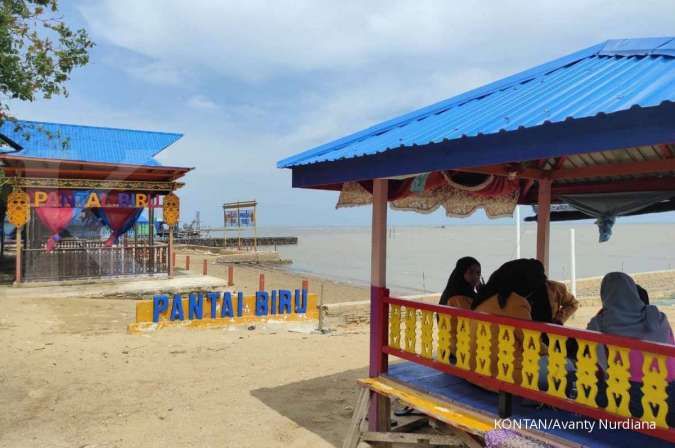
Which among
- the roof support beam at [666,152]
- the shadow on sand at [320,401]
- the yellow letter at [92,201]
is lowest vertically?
the shadow on sand at [320,401]

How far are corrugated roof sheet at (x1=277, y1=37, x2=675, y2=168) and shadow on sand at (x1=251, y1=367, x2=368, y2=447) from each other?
105 inches

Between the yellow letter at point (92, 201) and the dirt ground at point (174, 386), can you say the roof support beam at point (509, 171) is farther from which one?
the yellow letter at point (92, 201)

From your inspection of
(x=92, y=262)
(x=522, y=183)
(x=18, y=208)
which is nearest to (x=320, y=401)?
(x=522, y=183)

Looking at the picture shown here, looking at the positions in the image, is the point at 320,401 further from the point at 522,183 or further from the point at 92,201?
the point at 92,201

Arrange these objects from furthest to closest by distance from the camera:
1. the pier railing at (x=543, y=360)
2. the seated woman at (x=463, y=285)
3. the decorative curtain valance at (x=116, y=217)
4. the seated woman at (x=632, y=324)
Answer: the decorative curtain valance at (x=116, y=217) < the seated woman at (x=463, y=285) < the seated woman at (x=632, y=324) < the pier railing at (x=543, y=360)

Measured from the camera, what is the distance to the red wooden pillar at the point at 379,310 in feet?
A: 15.2

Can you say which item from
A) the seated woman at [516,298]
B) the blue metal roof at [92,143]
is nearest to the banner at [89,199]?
the blue metal roof at [92,143]

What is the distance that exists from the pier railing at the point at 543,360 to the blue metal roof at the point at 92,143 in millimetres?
13514

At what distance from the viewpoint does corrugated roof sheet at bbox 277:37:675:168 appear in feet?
8.93

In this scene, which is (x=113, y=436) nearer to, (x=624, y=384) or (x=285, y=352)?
(x=285, y=352)

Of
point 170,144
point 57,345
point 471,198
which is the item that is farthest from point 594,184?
point 170,144

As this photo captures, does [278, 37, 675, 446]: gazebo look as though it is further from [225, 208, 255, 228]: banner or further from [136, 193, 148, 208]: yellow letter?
[225, 208, 255, 228]: banner

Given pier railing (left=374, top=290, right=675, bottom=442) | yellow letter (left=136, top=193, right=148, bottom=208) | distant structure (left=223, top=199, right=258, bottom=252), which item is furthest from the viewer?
distant structure (left=223, top=199, right=258, bottom=252)

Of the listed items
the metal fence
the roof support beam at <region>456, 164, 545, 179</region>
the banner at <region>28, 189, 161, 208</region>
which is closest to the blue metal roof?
the banner at <region>28, 189, 161, 208</region>
